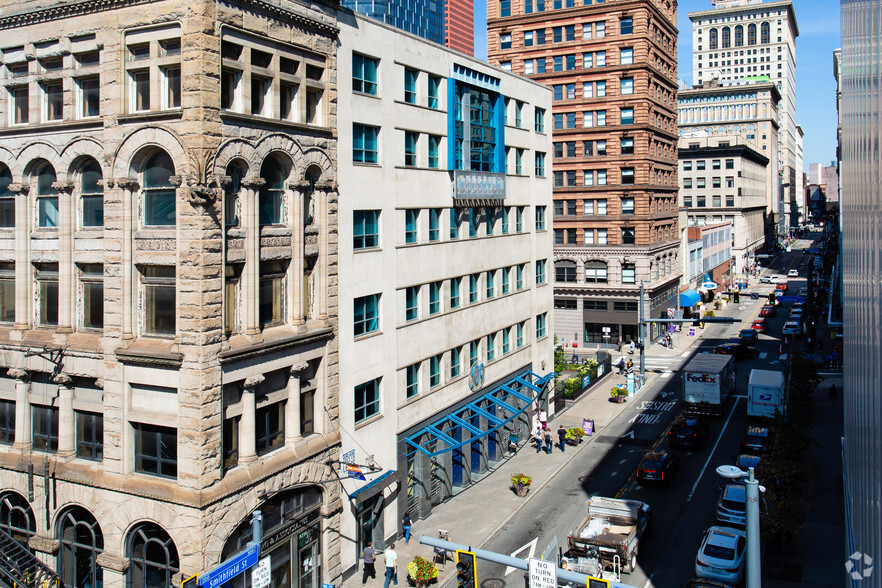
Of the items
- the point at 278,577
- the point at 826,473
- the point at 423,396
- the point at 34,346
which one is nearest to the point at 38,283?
the point at 34,346

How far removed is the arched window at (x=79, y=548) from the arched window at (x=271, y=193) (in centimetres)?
1254

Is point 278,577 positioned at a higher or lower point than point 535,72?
lower

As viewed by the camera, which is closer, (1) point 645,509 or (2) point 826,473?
(1) point 645,509

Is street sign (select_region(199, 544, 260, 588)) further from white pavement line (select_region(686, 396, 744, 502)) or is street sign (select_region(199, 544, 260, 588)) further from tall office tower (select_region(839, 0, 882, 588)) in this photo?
white pavement line (select_region(686, 396, 744, 502))

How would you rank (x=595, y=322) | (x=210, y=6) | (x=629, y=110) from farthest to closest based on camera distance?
(x=595, y=322) < (x=629, y=110) < (x=210, y=6)

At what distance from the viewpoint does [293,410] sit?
95.8 ft

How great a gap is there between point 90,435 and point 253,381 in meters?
6.71

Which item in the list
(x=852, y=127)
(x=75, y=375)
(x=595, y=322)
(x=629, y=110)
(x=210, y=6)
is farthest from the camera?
(x=595, y=322)

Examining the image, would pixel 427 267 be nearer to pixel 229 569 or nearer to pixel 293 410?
pixel 293 410

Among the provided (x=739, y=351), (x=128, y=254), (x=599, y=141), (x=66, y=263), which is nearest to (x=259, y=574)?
(x=128, y=254)

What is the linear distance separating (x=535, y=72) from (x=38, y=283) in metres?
64.6

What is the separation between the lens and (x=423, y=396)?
38.7 metres

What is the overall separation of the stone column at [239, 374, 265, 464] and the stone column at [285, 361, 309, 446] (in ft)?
7.24

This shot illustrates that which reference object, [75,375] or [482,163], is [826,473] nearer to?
[482,163]
